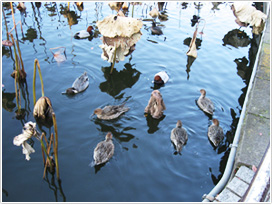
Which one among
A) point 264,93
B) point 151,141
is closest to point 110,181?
point 151,141

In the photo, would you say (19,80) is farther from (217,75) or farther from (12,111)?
(217,75)

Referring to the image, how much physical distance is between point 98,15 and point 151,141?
30.0 ft

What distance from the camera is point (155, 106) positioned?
7.30 meters

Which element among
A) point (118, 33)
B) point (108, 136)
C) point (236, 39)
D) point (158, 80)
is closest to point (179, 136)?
point (108, 136)

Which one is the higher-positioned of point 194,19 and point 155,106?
point 194,19

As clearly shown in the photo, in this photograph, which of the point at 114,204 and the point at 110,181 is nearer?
the point at 114,204

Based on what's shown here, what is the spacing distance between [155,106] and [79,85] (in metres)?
2.50

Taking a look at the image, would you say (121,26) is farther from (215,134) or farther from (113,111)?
(215,134)

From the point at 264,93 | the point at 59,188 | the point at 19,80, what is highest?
the point at 264,93

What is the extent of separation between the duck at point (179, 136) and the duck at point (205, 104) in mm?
1233

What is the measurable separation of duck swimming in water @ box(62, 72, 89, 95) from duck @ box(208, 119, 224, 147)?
3.96 meters

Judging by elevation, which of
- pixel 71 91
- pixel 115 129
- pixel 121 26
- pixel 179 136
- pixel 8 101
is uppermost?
pixel 121 26

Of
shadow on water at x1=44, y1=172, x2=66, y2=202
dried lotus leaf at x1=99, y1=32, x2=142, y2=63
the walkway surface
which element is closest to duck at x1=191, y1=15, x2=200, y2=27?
dried lotus leaf at x1=99, y1=32, x2=142, y2=63

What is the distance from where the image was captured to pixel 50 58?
974 cm
